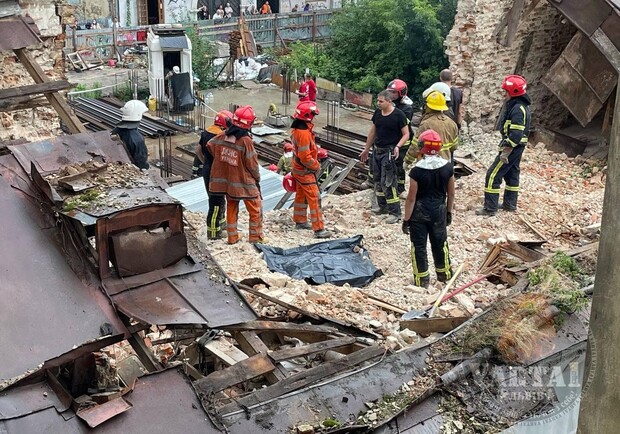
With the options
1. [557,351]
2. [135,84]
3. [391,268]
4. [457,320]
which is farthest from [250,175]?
[135,84]

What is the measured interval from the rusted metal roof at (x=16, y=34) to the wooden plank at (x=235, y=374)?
4.71 meters

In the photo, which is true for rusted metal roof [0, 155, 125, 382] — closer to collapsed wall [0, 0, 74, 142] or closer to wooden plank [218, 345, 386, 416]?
wooden plank [218, 345, 386, 416]

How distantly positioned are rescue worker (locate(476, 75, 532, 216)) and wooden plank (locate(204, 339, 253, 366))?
5.16 metres

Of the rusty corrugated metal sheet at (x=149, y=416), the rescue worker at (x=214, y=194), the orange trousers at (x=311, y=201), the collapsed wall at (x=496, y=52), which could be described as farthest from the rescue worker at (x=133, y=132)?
the collapsed wall at (x=496, y=52)

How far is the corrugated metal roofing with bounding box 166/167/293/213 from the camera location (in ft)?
33.9

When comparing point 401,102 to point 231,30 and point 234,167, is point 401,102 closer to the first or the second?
point 234,167

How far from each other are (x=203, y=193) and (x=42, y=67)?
2.62 meters

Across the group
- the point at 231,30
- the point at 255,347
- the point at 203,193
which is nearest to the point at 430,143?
the point at 255,347

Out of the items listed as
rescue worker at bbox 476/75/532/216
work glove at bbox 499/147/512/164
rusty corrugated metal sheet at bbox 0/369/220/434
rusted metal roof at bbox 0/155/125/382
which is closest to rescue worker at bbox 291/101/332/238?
rescue worker at bbox 476/75/532/216

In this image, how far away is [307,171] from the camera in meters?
9.23

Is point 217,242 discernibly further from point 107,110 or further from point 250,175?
point 107,110

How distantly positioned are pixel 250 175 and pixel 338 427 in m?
4.58

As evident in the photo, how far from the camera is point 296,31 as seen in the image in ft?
95.1

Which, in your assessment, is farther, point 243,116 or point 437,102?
point 437,102
